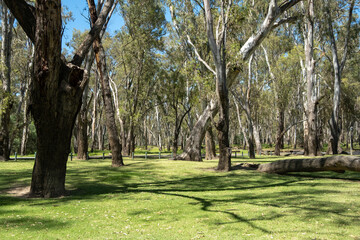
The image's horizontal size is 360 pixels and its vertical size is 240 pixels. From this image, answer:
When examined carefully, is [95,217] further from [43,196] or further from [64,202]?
[43,196]

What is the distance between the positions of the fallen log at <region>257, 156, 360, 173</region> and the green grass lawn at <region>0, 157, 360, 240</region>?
0.96 meters

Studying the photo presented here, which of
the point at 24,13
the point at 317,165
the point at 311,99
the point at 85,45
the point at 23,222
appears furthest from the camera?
the point at 311,99

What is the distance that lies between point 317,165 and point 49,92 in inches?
452

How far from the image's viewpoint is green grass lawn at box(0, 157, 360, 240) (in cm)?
577

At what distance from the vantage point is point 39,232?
5852 mm

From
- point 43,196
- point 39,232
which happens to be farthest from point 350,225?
point 43,196

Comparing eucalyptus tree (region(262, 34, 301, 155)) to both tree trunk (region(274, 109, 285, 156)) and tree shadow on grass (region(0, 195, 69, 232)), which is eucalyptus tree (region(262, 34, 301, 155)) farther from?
tree shadow on grass (region(0, 195, 69, 232))

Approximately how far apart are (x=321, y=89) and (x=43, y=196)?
53773 millimetres

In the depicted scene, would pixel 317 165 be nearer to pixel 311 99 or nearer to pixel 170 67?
pixel 311 99

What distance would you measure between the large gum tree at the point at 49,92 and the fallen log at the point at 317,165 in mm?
10431

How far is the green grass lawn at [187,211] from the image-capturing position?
577 cm

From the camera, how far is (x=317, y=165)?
1352cm

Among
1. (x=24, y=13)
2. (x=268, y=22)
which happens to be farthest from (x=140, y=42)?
(x=24, y=13)

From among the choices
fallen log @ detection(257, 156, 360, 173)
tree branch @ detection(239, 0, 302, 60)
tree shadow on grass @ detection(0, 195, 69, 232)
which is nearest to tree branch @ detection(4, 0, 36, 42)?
tree shadow on grass @ detection(0, 195, 69, 232)
